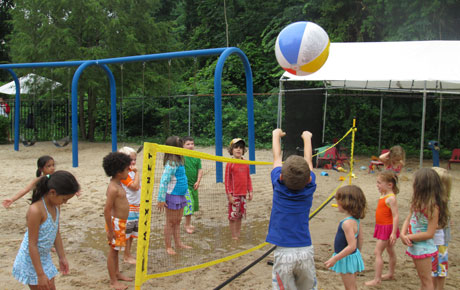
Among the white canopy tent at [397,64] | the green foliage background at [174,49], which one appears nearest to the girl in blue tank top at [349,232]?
the white canopy tent at [397,64]

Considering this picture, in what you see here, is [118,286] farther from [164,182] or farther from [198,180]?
[198,180]

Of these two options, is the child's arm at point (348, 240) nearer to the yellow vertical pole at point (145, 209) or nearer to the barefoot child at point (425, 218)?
the barefoot child at point (425, 218)

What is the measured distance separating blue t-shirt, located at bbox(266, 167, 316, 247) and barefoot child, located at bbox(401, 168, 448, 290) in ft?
3.52

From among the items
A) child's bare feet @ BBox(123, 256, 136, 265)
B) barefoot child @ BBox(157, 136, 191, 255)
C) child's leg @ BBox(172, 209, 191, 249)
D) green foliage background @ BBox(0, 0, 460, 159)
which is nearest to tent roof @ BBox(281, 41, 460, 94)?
green foliage background @ BBox(0, 0, 460, 159)

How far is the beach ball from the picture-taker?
20.6ft

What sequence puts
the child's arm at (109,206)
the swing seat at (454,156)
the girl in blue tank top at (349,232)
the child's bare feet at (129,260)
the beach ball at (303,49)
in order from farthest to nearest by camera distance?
the swing seat at (454,156) → the beach ball at (303,49) → the child's bare feet at (129,260) → the child's arm at (109,206) → the girl in blue tank top at (349,232)

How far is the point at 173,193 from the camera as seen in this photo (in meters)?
4.48

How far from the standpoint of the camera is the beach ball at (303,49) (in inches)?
247

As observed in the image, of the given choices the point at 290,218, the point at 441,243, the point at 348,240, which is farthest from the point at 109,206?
the point at 441,243

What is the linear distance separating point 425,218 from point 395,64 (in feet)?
24.7

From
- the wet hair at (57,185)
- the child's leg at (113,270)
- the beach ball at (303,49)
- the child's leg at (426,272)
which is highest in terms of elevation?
the beach ball at (303,49)

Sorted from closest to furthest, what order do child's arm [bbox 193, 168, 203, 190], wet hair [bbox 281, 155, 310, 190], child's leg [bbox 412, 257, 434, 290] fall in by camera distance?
1. wet hair [bbox 281, 155, 310, 190]
2. child's leg [bbox 412, 257, 434, 290]
3. child's arm [bbox 193, 168, 203, 190]

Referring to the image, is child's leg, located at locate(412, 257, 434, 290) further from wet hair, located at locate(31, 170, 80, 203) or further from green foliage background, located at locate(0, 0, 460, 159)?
green foliage background, located at locate(0, 0, 460, 159)

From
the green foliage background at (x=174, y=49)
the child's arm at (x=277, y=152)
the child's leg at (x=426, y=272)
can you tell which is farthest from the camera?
the green foliage background at (x=174, y=49)
